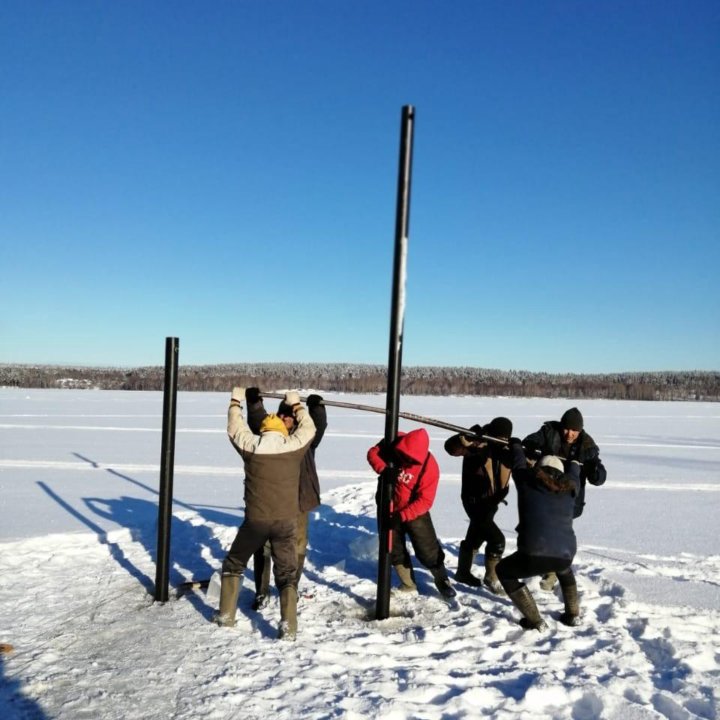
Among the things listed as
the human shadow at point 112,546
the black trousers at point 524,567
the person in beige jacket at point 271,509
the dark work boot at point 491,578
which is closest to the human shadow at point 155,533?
the human shadow at point 112,546

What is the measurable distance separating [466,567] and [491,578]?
0.72ft

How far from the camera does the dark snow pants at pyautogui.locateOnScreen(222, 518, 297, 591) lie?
3857 mm

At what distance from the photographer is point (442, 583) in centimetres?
454

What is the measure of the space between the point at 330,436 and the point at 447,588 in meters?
12.0

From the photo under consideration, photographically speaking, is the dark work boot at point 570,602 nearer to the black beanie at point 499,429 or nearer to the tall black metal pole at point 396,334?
the black beanie at point 499,429

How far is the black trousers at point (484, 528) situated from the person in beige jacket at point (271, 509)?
167 cm

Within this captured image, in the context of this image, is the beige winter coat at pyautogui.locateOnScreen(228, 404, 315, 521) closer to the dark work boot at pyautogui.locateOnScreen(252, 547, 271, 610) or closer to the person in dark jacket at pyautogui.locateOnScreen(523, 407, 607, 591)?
the dark work boot at pyautogui.locateOnScreen(252, 547, 271, 610)

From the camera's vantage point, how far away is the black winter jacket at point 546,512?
12.4ft

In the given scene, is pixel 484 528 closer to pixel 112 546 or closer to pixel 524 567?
pixel 524 567

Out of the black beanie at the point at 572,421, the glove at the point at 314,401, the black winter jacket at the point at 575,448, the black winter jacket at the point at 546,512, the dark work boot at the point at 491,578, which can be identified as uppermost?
the glove at the point at 314,401

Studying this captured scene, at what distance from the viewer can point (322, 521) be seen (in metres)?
6.97

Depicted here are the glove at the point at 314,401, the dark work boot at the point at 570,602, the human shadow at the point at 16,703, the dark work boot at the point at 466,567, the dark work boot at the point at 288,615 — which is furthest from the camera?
the dark work boot at the point at 466,567

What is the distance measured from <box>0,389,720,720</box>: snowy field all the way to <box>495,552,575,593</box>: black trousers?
1.19ft

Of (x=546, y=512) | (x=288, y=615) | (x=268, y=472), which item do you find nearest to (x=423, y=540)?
(x=546, y=512)
